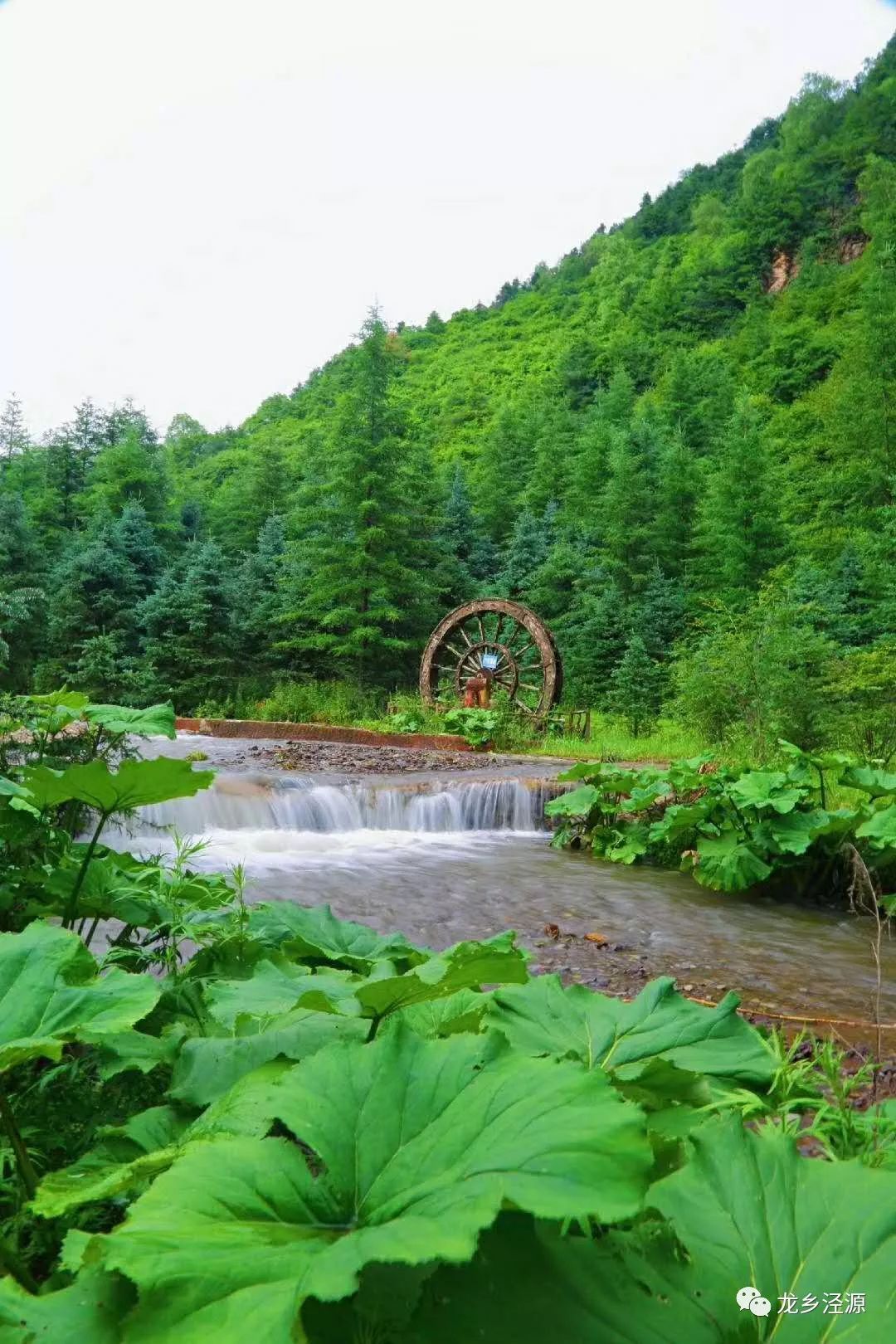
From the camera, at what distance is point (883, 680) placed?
311 inches

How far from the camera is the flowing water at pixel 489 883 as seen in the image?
161 inches

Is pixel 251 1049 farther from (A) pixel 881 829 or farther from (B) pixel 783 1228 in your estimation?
(A) pixel 881 829

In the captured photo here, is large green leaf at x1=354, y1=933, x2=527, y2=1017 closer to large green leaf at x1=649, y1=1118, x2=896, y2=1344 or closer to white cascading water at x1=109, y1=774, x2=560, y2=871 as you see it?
large green leaf at x1=649, y1=1118, x2=896, y2=1344

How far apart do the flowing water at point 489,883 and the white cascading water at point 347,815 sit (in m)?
0.02

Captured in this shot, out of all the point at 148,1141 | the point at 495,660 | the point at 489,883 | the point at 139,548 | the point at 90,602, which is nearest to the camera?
the point at 148,1141

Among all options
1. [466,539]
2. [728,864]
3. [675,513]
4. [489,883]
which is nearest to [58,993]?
[728,864]

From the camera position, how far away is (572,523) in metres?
28.1

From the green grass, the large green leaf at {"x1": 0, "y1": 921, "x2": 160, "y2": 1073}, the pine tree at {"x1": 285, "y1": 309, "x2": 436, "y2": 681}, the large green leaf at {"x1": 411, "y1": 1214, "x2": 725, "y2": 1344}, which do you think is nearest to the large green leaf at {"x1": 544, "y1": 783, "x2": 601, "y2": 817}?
the green grass

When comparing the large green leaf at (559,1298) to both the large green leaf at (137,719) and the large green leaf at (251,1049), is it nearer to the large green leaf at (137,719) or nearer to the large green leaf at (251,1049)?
the large green leaf at (251,1049)

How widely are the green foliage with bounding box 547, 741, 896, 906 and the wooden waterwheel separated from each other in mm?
8774

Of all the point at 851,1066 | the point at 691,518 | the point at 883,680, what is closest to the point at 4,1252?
the point at 851,1066

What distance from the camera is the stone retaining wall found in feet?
44.0

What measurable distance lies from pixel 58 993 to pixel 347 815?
744 centimetres

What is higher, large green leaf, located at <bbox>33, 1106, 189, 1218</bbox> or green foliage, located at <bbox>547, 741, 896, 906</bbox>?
large green leaf, located at <bbox>33, 1106, 189, 1218</bbox>
